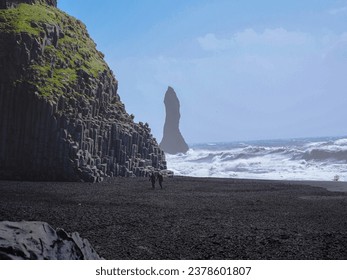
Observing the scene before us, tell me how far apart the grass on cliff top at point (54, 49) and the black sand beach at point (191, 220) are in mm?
18374

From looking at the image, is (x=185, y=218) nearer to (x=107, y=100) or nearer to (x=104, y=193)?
(x=104, y=193)

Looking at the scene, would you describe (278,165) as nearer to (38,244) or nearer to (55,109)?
(55,109)

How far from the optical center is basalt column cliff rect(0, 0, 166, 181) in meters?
46.7

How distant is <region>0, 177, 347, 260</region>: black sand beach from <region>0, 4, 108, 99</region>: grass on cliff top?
60.3 ft

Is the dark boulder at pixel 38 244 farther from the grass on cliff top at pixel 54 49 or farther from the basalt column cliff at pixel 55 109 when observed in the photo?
the grass on cliff top at pixel 54 49

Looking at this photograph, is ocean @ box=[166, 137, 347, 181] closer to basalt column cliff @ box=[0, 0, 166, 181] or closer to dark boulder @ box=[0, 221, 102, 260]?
basalt column cliff @ box=[0, 0, 166, 181]

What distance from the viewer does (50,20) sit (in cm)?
5575

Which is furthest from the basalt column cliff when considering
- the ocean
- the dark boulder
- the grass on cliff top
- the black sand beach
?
the dark boulder

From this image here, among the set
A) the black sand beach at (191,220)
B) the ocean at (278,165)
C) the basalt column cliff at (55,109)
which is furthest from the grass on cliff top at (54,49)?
the ocean at (278,165)

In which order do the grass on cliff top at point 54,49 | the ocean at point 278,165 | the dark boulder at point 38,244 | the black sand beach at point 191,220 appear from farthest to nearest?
the ocean at point 278,165 < the grass on cliff top at point 54,49 < the black sand beach at point 191,220 < the dark boulder at point 38,244

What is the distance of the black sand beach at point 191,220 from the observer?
16047 mm

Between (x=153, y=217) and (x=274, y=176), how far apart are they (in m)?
48.8

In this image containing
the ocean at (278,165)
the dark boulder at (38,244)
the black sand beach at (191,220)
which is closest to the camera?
the dark boulder at (38,244)

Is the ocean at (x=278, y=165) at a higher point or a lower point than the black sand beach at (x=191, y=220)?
higher
